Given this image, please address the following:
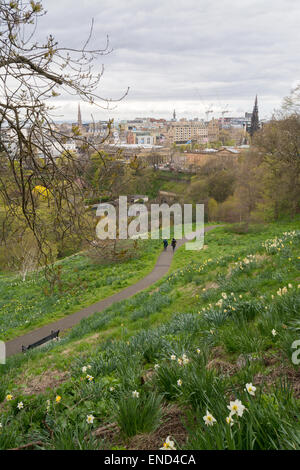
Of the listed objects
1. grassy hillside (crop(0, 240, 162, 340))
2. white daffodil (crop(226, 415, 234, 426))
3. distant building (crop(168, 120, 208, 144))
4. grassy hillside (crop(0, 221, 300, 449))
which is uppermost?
distant building (crop(168, 120, 208, 144))

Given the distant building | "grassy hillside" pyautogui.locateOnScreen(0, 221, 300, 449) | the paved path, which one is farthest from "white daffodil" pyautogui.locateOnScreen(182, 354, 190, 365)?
the distant building

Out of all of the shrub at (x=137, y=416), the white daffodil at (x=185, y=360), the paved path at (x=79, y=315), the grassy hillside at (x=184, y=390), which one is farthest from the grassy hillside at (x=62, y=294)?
the shrub at (x=137, y=416)

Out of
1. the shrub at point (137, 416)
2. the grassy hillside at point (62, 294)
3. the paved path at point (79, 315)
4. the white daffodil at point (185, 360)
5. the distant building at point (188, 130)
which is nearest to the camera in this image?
the shrub at point (137, 416)

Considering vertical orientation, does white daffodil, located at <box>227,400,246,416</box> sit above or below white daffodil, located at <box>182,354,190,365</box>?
above

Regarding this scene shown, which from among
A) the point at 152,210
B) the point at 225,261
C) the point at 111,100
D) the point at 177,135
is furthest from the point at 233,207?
the point at 177,135

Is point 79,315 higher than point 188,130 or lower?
lower

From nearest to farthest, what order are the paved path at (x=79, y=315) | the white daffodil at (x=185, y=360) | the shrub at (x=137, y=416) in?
the shrub at (x=137, y=416) < the white daffodil at (x=185, y=360) < the paved path at (x=79, y=315)

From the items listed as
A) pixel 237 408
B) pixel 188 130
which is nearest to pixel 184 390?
pixel 237 408

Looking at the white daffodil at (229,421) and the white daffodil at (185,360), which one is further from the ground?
the white daffodil at (229,421)

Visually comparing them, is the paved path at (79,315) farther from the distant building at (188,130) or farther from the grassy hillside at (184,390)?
the distant building at (188,130)

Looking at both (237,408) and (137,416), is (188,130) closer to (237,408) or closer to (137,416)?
(137,416)

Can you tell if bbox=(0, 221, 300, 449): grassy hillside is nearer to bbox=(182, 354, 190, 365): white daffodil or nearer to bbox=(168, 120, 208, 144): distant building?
bbox=(182, 354, 190, 365): white daffodil

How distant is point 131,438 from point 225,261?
349 inches

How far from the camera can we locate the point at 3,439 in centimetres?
262
